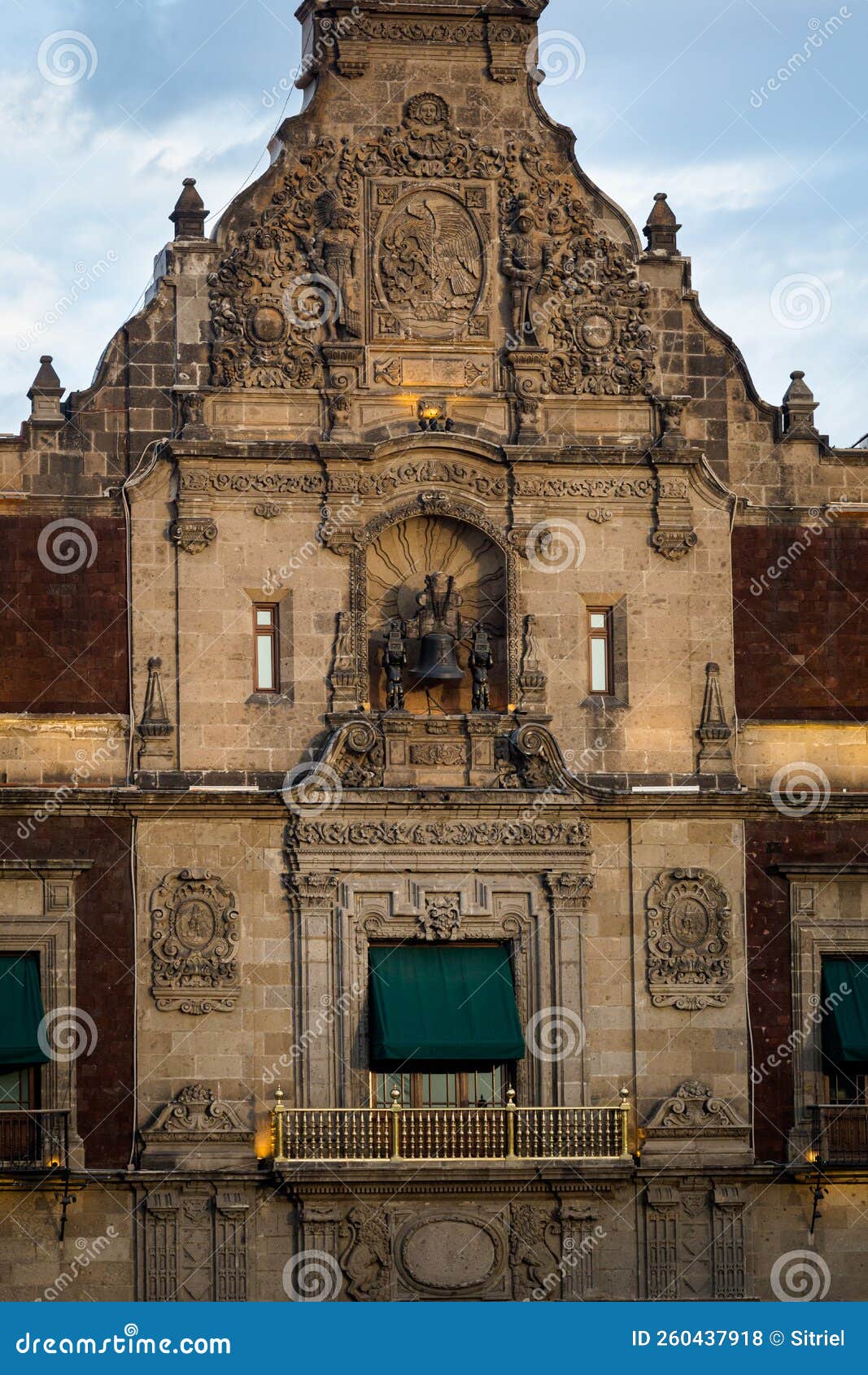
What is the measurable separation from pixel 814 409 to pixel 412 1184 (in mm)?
11997

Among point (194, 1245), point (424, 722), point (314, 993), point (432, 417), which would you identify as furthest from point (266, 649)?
point (194, 1245)

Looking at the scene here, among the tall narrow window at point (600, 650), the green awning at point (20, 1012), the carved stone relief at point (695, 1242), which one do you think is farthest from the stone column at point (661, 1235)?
the green awning at point (20, 1012)

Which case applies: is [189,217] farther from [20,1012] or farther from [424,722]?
[20,1012]

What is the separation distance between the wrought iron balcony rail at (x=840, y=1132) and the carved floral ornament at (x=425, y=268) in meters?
10.0

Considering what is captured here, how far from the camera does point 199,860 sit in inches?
1612

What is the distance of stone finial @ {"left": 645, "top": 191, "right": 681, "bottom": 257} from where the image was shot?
43.2m

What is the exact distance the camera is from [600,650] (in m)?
42.5

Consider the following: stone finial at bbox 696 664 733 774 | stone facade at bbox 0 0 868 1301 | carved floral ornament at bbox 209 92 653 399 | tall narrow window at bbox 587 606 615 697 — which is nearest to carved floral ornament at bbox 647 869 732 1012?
stone facade at bbox 0 0 868 1301

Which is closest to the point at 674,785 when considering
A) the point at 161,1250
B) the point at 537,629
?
the point at 537,629

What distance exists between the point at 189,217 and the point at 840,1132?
1502cm

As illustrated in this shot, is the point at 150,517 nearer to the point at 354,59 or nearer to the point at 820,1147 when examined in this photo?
the point at 354,59

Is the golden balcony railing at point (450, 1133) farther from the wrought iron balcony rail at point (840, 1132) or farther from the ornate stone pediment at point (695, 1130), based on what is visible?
the wrought iron balcony rail at point (840, 1132)

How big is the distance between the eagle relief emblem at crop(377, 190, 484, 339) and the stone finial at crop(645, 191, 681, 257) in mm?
2435

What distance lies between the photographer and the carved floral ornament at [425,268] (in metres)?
42.1
